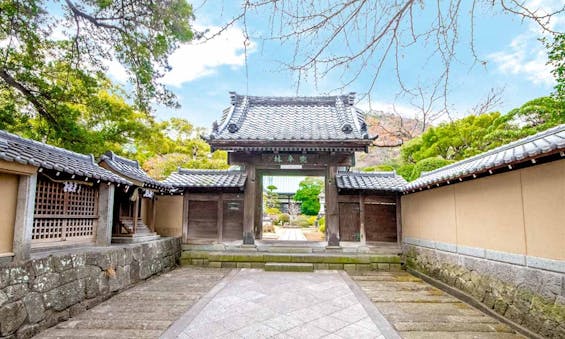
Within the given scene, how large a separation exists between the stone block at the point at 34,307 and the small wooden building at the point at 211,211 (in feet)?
17.8

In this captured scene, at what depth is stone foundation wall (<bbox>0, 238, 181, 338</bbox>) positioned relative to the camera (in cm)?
352

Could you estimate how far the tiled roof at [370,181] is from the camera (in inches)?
351

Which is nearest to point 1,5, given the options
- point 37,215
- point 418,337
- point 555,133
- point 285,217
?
point 37,215

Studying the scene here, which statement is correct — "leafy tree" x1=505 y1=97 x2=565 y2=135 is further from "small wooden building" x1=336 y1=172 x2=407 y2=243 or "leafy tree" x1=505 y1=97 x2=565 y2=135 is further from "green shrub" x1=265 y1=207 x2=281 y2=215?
"green shrub" x1=265 y1=207 x2=281 y2=215

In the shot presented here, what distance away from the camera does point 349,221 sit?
365 inches

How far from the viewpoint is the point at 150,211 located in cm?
909

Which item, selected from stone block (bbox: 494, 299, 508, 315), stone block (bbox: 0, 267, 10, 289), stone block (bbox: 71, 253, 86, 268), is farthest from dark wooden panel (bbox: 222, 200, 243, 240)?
stone block (bbox: 494, 299, 508, 315)

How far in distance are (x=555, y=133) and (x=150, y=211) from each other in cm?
937

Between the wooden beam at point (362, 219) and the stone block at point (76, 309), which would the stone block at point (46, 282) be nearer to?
the stone block at point (76, 309)

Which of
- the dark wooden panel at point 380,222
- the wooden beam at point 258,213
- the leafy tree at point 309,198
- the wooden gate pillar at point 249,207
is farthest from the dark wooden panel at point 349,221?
the leafy tree at point 309,198

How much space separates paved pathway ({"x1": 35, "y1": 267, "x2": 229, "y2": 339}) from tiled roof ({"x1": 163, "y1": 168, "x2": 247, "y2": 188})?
9.73 feet

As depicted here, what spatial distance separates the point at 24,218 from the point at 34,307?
115 cm

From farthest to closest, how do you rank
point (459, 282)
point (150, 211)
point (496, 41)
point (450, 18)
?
1. point (150, 211)
2. point (459, 282)
3. point (496, 41)
4. point (450, 18)

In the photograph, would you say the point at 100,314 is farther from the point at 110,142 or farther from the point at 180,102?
the point at 110,142
